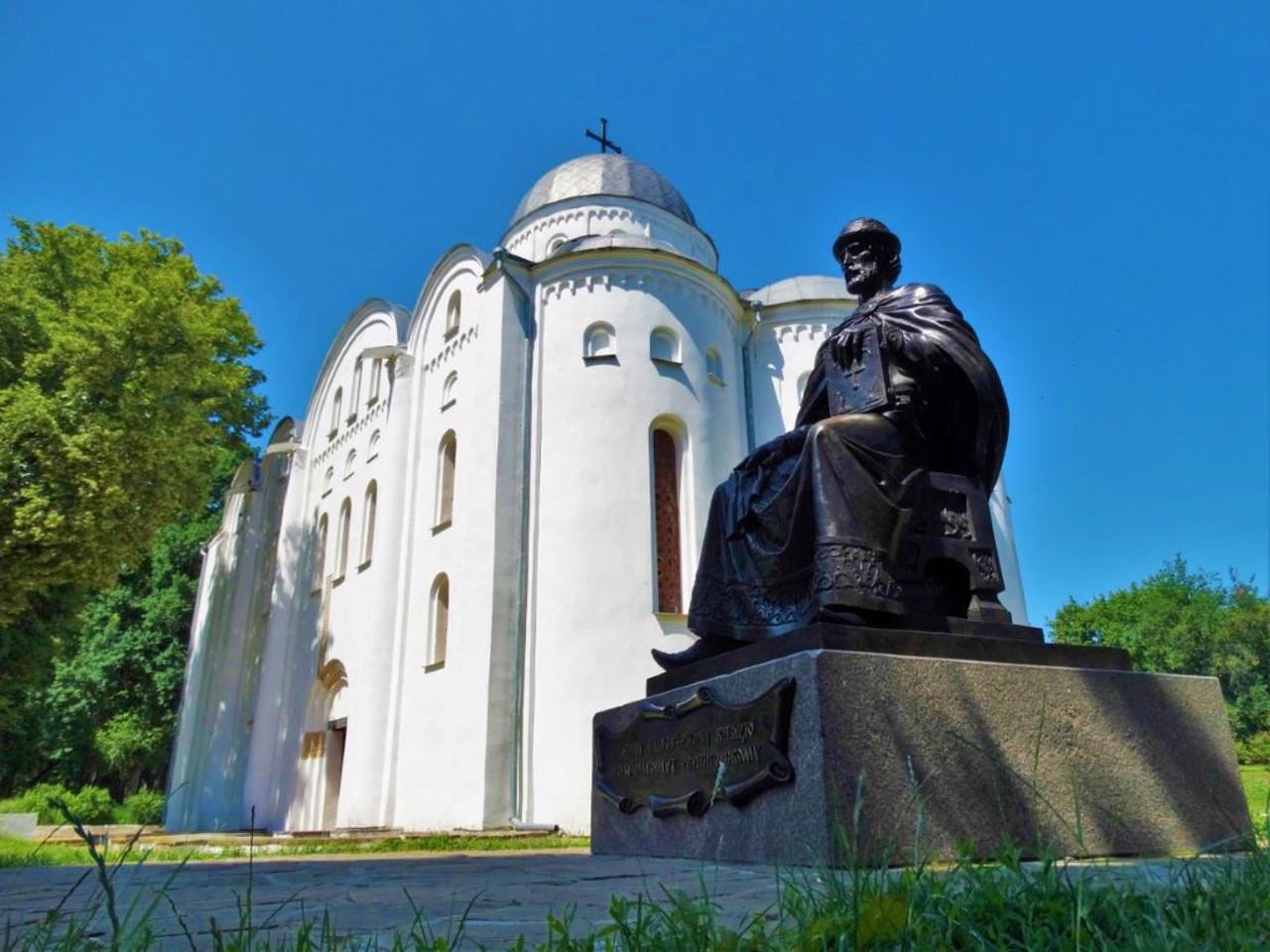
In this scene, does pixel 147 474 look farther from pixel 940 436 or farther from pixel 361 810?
pixel 940 436

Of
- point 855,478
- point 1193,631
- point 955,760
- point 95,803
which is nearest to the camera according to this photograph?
point 955,760

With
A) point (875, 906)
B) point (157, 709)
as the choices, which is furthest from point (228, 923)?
point (157, 709)

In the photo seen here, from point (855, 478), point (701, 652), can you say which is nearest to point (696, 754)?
point (701, 652)

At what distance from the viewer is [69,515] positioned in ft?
49.4

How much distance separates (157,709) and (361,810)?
17.1 meters

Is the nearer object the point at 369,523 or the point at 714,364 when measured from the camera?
the point at 714,364

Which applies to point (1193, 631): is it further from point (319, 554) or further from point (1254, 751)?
point (319, 554)

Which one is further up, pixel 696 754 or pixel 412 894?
pixel 696 754

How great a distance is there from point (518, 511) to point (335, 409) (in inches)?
423

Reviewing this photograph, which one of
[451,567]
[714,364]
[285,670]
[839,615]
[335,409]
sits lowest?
[839,615]

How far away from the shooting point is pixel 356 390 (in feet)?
74.2

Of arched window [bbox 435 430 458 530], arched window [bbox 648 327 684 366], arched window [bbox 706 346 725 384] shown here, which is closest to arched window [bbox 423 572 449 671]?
arched window [bbox 435 430 458 530]

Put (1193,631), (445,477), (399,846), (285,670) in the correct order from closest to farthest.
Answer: (399,846), (445,477), (285,670), (1193,631)

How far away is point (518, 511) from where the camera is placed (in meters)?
15.3
